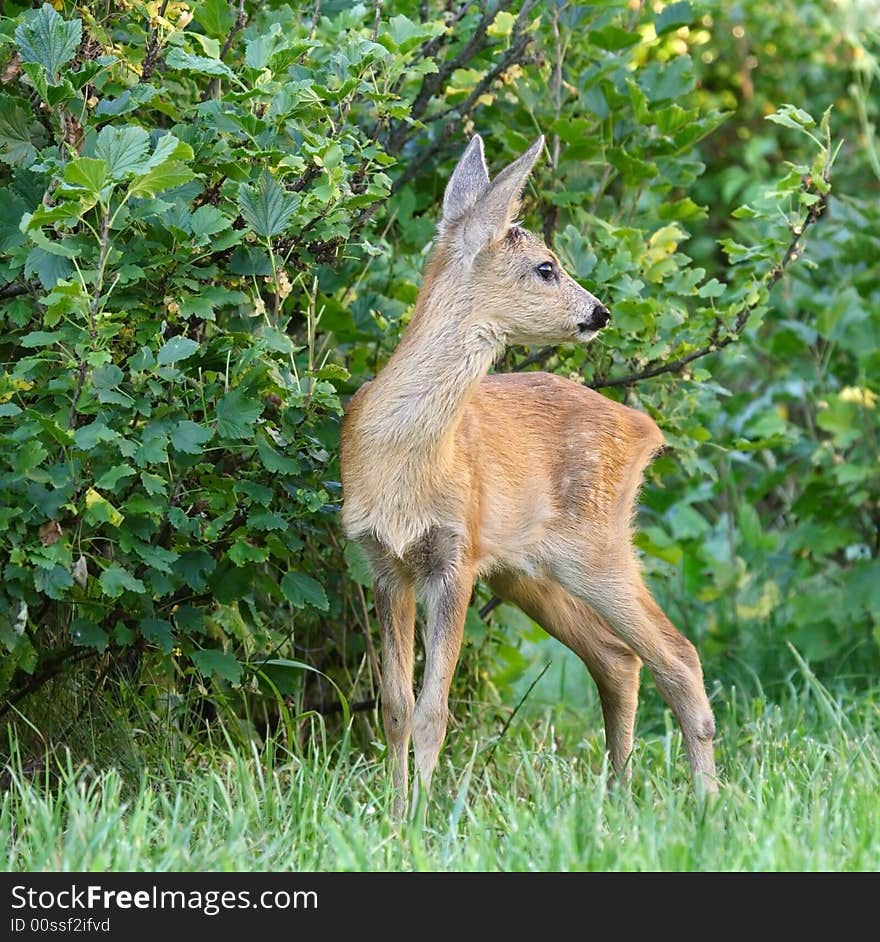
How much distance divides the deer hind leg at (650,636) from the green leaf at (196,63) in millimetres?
1982

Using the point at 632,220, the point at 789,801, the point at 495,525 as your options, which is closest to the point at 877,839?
the point at 789,801

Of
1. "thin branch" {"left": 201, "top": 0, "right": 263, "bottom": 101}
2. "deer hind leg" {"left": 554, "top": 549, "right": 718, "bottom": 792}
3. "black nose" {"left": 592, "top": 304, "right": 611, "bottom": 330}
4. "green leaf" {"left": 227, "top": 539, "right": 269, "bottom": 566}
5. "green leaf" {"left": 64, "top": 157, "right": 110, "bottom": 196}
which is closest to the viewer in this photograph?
"green leaf" {"left": 64, "top": 157, "right": 110, "bottom": 196}

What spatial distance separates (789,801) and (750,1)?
7.71 metres

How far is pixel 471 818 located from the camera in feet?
13.7

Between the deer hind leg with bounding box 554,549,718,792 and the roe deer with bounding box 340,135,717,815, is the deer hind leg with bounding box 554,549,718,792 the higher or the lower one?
the lower one

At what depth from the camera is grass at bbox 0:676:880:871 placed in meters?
3.78

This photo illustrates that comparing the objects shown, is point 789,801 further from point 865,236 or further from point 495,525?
point 865,236

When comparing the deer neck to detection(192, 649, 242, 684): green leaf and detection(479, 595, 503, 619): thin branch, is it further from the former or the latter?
detection(479, 595, 503, 619): thin branch

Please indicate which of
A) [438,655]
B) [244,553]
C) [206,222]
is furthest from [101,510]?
[438,655]

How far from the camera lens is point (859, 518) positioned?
7.42 meters

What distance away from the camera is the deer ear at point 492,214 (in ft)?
15.9

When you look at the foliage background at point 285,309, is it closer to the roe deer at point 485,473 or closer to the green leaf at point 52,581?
the green leaf at point 52,581

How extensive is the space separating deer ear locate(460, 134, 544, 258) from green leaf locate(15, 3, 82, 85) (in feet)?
4.26

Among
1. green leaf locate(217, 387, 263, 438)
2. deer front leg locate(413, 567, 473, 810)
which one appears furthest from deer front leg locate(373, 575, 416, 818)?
green leaf locate(217, 387, 263, 438)
